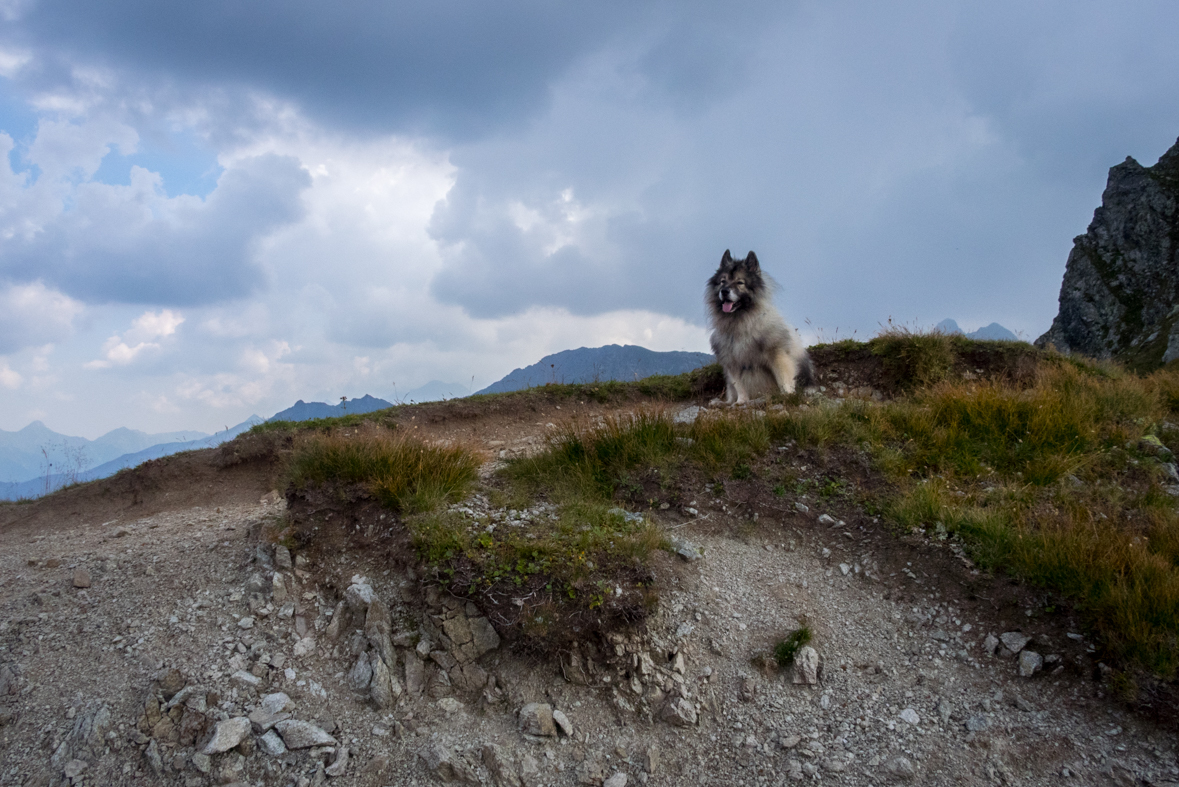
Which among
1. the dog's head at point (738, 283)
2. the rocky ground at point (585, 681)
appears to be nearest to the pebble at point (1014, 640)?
the rocky ground at point (585, 681)

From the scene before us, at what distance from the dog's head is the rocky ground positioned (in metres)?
5.31

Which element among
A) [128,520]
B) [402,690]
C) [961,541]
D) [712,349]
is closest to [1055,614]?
[961,541]

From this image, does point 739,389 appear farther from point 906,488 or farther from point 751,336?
point 906,488

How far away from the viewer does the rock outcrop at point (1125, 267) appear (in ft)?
202

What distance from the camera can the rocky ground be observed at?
409 centimetres

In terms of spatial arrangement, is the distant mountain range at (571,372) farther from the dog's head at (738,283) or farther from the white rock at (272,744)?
the white rock at (272,744)

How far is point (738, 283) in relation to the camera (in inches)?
418

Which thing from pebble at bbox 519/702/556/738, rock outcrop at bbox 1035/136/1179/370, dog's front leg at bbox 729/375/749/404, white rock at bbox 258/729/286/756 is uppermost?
rock outcrop at bbox 1035/136/1179/370

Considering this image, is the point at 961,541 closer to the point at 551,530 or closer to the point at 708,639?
the point at 708,639

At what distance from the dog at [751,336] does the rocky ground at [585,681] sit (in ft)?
16.0

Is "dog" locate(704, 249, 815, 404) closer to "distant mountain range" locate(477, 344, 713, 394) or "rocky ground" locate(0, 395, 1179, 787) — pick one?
"distant mountain range" locate(477, 344, 713, 394)

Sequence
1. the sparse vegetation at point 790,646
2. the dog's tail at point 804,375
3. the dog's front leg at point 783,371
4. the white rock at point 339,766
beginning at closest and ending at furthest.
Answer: the white rock at point 339,766 < the sparse vegetation at point 790,646 < the dog's front leg at point 783,371 < the dog's tail at point 804,375

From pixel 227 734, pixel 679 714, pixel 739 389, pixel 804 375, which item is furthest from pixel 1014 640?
pixel 804 375

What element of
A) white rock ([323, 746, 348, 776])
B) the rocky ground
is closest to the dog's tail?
the rocky ground
